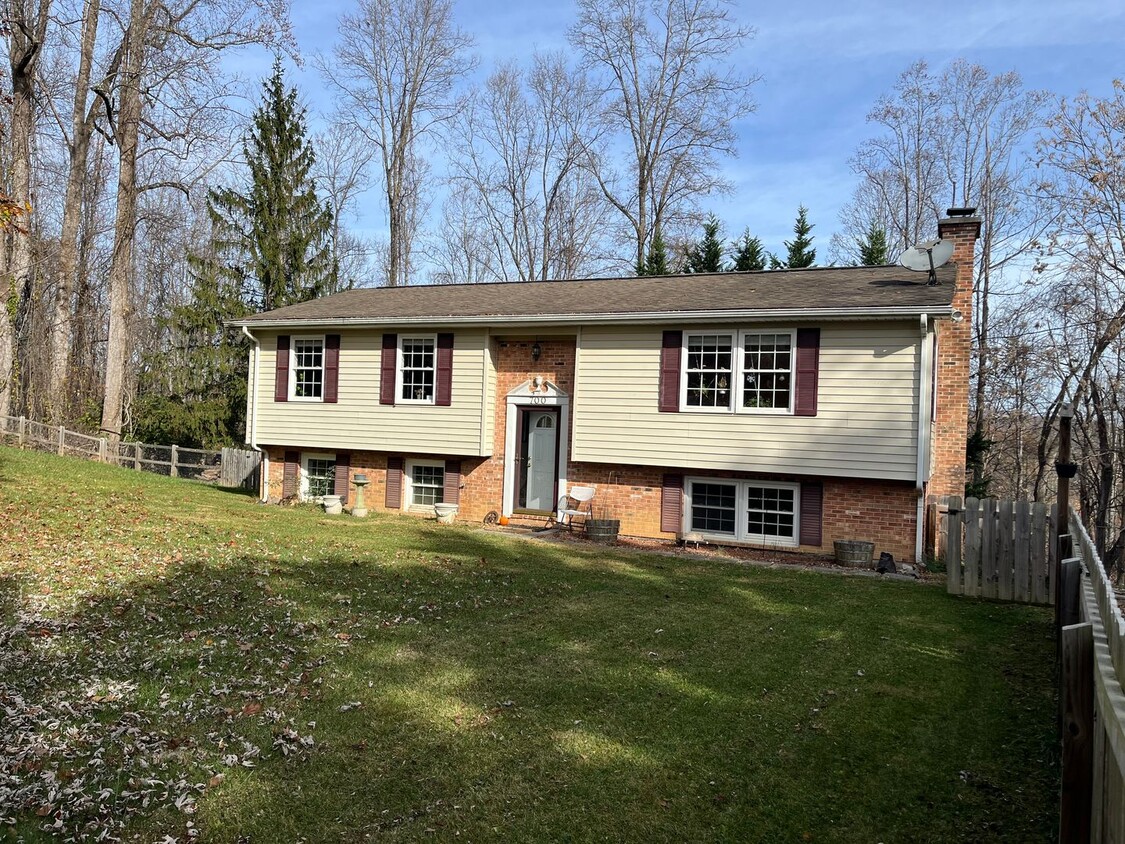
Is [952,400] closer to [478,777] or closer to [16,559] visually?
[478,777]

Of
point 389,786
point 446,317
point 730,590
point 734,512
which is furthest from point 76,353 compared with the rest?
point 389,786

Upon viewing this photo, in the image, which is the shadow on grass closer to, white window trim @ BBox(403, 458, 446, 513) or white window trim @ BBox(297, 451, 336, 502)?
white window trim @ BBox(403, 458, 446, 513)

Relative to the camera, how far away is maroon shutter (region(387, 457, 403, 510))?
16.5 m

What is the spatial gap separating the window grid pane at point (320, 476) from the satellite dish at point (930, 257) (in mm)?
Result: 12364

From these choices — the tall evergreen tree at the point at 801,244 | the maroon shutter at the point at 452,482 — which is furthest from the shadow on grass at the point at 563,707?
the tall evergreen tree at the point at 801,244

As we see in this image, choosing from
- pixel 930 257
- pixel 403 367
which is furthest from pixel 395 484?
pixel 930 257

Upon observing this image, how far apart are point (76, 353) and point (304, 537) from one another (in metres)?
25.1

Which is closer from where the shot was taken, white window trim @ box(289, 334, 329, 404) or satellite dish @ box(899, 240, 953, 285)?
satellite dish @ box(899, 240, 953, 285)

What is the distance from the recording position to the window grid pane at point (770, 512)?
13.3 m

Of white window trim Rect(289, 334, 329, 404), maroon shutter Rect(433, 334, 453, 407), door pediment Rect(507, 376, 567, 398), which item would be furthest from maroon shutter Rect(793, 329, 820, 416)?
white window trim Rect(289, 334, 329, 404)

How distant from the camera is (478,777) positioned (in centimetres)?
439

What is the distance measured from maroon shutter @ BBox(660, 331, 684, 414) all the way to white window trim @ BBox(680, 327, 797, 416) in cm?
7

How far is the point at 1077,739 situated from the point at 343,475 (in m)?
15.4

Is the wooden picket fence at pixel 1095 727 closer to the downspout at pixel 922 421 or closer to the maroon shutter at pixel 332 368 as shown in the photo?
the downspout at pixel 922 421
